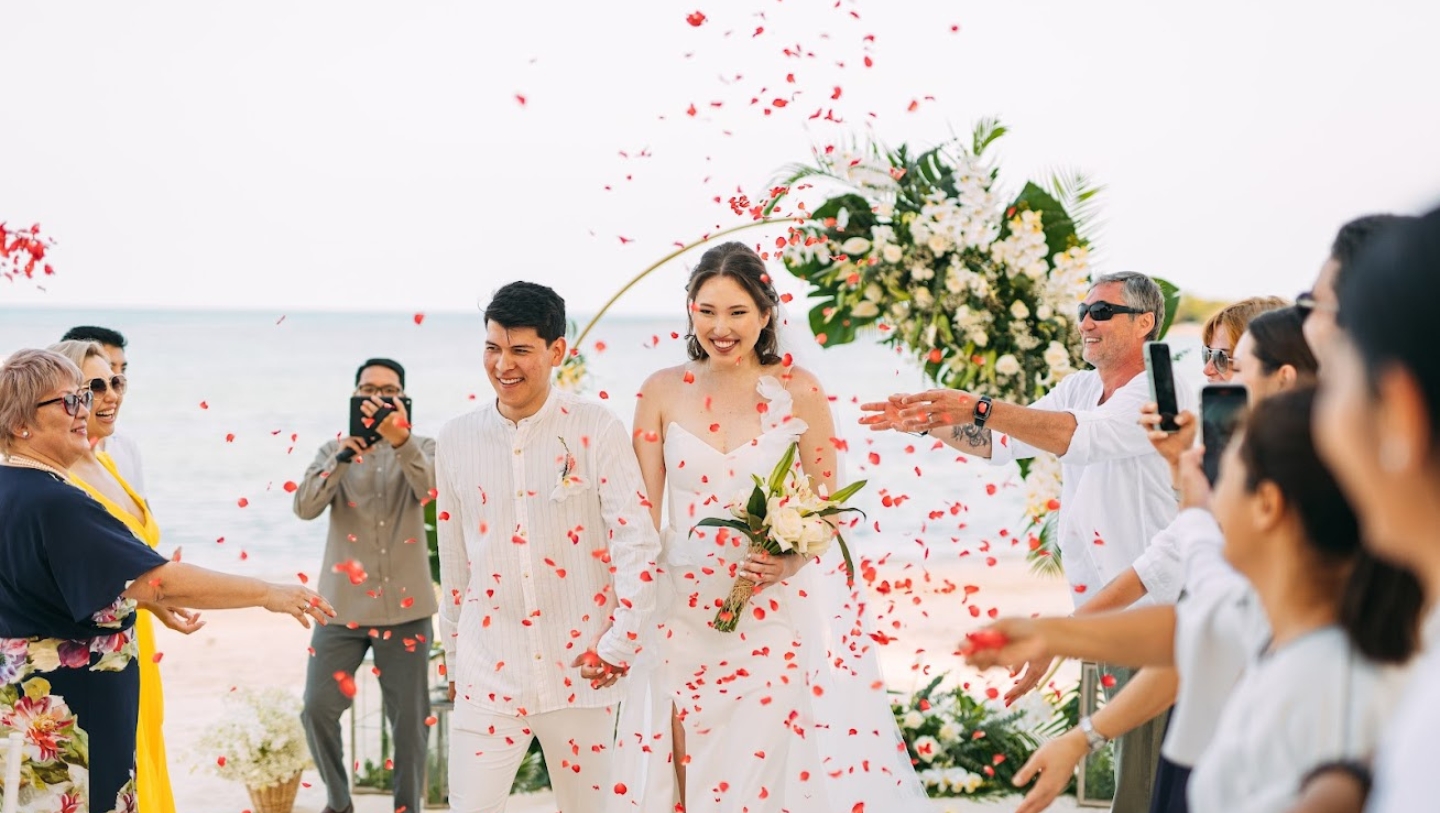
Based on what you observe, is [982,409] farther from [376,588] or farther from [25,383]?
[25,383]

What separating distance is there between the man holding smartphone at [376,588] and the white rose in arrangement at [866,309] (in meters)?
1.95

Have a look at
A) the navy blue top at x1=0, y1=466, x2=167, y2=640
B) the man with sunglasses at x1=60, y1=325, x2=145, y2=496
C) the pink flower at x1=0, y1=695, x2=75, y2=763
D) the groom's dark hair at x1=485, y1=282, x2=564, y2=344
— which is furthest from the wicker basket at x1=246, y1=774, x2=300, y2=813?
the groom's dark hair at x1=485, y1=282, x2=564, y2=344

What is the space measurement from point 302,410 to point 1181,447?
1034 inches

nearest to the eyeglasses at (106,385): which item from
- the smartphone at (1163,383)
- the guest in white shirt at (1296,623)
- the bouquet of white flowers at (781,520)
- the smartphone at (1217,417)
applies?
the bouquet of white flowers at (781,520)

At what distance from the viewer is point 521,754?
4250 millimetres

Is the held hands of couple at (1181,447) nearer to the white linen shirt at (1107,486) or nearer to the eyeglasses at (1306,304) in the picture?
the eyeglasses at (1306,304)

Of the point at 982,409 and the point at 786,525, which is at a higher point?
the point at 982,409

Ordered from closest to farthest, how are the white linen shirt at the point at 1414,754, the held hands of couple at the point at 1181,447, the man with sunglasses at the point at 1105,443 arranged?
1. the white linen shirt at the point at 1414,754
2. the held hands of couple at the point at 1181,447
3. the man with sunglasses at the point at 1105,443

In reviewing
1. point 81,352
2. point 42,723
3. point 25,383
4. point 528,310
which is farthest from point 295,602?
point 81,352

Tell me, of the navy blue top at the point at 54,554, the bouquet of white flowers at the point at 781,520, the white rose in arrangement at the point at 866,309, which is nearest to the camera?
the navy blue top at the point at 54,554

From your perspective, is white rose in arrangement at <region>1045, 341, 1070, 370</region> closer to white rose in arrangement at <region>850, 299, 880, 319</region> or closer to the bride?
white rose in arrangement at <region>850, 299, 880, 319</region>

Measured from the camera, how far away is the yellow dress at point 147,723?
13.5 feet

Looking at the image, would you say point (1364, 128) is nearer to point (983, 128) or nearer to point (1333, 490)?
point (983, 128)

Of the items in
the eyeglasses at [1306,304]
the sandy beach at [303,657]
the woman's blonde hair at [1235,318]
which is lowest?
the sandy beach at [303,657]
